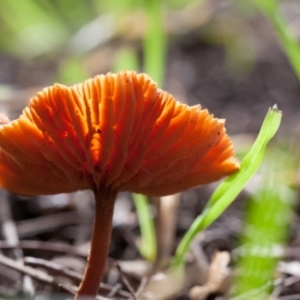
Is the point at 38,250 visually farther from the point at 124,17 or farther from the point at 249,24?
the point at 249,24

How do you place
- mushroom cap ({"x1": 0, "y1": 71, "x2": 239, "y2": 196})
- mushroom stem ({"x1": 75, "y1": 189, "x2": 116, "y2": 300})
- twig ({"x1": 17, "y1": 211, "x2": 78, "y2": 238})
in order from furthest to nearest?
1. twig ({"x1": 17, "y1": 211, "x2": 78, "y2": 238})
2. mushroom stem ({"x1": 75, "y1": 189, "x2": 116, "y2": 300})
3. mushroom cap ({"x1": 0, "y1": 71, "x2": 239, "y2": 196})

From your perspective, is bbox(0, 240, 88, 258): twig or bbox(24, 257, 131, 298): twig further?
bbox(0, 240, 88, 258): twig

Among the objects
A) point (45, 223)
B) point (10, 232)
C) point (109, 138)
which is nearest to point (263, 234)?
point (109, 138)

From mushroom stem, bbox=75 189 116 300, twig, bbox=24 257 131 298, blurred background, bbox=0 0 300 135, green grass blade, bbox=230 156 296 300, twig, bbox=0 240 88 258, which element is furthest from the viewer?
blurred background, bbox=0 0 300 135

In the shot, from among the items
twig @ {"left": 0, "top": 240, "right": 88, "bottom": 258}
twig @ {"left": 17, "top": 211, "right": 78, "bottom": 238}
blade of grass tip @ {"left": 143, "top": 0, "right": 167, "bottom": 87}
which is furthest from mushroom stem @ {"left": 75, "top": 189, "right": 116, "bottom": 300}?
blade of grass tip @ {"left": 143, "top": 0, "right": 167, "bottom": 87}

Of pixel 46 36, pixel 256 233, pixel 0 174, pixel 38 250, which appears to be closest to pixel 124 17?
pixel 46 36

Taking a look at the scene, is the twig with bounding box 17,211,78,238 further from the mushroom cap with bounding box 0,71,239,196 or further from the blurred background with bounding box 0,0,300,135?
the blurred background with bounding box 0,0,300,135
